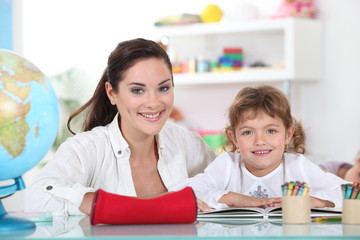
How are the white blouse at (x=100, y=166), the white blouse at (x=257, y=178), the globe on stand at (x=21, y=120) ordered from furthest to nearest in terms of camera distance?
the white blouse at (x=257, y=178) → the white blouse at (x=100, y=166) → the globe on stand at (x=21, y=120)

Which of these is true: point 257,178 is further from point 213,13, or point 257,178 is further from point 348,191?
point 213,13

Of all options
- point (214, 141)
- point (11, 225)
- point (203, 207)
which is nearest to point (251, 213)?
point (203, 207)

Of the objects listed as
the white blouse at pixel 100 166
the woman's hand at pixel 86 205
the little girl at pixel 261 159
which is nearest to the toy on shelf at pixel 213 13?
the white blouse at pixel 100 166

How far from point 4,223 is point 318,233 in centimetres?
72

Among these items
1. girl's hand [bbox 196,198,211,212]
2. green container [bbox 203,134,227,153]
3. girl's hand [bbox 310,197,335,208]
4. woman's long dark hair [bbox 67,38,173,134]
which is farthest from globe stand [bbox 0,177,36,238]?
green container [bbox 203,134,227,153]

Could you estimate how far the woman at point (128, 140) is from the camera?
2.44 meters

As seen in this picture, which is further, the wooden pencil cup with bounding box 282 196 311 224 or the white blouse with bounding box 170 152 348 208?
the white blouse with bounding box 170 152 348 208

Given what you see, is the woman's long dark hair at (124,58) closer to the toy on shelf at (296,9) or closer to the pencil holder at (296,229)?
the pencil holder at (296,229)

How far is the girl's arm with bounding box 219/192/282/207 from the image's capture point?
6.73 feet

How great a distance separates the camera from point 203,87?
256 inches

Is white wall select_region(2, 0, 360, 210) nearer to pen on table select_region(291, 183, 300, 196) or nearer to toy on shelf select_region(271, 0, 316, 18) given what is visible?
toy on shelf select_region(271, 0, 316, 18)

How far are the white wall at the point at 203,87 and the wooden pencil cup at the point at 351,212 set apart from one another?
13.8 feet

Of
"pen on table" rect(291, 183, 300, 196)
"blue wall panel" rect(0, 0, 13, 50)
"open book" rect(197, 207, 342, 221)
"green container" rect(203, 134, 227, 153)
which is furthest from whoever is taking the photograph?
"blue wall panel" rect(0, 0, 13, 50)

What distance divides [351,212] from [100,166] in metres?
1.19
